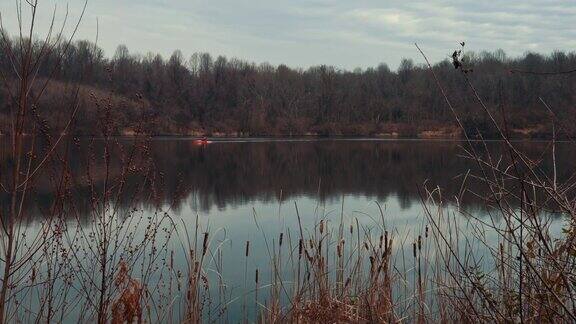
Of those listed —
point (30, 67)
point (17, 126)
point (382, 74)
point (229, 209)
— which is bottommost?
point (229, 209)

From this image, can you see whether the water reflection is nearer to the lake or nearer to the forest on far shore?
the lake

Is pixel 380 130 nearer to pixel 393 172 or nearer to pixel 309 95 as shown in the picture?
pixel 309 95

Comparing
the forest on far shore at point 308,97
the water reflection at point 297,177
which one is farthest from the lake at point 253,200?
the forest on far shore at point 308,97

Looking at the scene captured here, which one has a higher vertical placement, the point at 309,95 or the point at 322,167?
the point at 309,95

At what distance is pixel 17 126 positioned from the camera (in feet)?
6.55

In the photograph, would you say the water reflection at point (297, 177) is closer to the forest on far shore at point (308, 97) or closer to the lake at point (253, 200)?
the lake at point (253, 200)

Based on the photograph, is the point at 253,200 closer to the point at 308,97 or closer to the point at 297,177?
the point at 297,177

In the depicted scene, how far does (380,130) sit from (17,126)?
240 ft

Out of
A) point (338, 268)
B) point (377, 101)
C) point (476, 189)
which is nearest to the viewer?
point (338, 268)

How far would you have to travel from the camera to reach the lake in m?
5.08

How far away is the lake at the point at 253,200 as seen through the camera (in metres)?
5.08

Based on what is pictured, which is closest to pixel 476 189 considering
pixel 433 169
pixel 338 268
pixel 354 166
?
pixel 433 169

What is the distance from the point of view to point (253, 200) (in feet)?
53.1

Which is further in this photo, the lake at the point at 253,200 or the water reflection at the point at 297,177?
the water reflection at the point at 297,177
